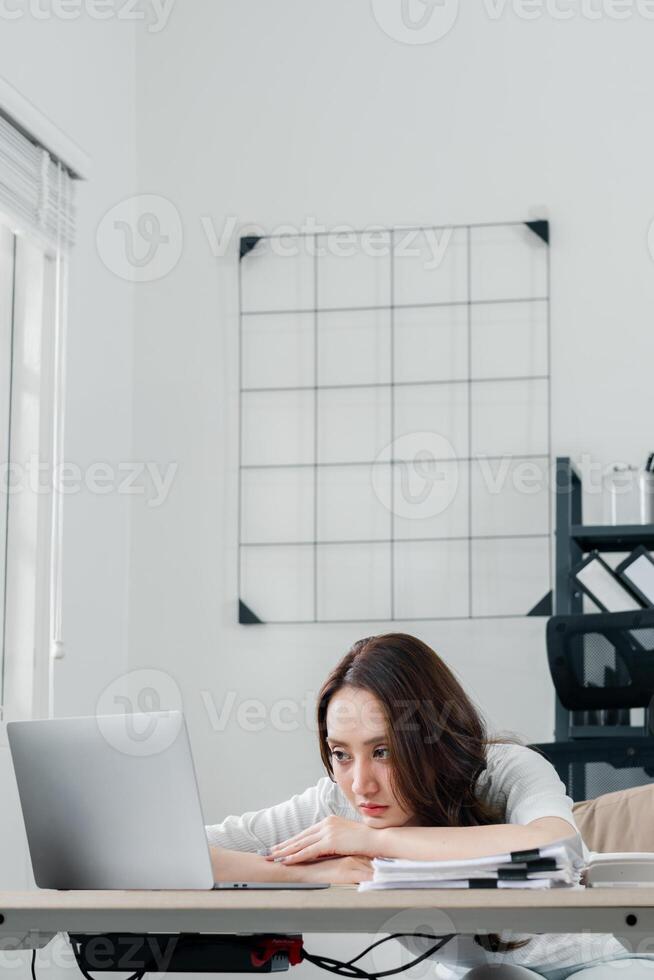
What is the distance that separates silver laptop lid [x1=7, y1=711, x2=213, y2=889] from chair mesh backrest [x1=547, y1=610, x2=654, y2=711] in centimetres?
129

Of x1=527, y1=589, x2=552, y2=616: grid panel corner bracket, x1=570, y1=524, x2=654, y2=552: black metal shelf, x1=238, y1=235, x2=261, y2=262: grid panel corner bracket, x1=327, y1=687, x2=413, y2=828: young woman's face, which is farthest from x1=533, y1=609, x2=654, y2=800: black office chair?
x1=238, y1=235, x2=261, y2=262: grid panel corner bracket

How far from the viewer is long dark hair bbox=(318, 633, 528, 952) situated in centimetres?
173

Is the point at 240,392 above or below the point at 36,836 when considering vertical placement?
above

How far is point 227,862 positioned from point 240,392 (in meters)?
1.90

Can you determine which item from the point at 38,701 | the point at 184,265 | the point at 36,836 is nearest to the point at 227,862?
the point at 36,836

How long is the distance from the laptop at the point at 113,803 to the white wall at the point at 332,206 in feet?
5.71

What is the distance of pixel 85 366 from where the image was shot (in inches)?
124

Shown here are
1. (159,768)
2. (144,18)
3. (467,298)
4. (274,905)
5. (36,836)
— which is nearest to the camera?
(274,905)

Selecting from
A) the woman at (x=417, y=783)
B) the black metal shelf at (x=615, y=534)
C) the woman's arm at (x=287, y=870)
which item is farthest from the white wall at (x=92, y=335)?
the woman's arm at (x=287, y=870)

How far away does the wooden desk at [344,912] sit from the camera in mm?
1131

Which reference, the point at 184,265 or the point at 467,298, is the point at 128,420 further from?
the point at 467,298

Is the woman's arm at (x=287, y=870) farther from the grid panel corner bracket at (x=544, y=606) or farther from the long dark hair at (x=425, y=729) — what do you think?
the grid panel corner bracket at (x=544, y=606)

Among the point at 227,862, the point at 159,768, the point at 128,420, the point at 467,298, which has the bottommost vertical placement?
the point at 227,862

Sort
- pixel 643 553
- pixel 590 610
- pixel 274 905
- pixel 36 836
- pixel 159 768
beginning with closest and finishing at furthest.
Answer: pixel 274 905 < pixel 159 768 < pixel 36 836 < pixel 643 553 < pixel 590 610
